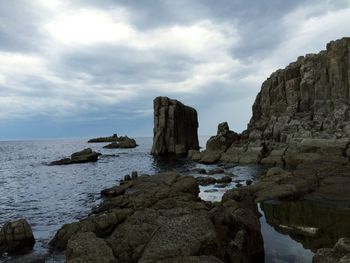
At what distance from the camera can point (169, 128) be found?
100812 mm

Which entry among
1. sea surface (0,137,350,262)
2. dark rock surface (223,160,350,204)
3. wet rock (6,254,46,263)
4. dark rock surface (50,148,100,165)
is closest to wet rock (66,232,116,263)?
sea surface (0,137,350,262)

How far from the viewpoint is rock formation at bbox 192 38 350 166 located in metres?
59.6

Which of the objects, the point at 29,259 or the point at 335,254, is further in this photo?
the point at 29,259

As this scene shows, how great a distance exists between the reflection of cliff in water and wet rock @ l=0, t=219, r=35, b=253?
1459 centimetres

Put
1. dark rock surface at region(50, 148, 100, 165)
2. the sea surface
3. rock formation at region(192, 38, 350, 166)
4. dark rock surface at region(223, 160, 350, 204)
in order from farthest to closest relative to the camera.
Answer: dark rock surface at region(50, 148, 100, 165)
rock formation at region(192, 38, 350, 166)
dark rock surface at region(223, 160, 350, 204)
the sea surface

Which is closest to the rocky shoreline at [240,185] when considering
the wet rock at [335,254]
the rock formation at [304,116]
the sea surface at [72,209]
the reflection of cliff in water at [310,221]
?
the wet rock at [335,254]

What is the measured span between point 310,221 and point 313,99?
201ft

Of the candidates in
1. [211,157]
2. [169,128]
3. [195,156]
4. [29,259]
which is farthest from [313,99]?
[29,259]

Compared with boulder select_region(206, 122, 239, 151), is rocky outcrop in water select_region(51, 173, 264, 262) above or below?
below

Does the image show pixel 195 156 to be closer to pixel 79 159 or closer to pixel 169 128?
pixel 169 128

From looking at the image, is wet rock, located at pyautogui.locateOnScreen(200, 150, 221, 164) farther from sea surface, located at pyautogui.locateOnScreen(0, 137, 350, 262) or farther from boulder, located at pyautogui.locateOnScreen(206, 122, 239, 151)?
sea surface, located at pyautogui.locateOnScreen(0, 137, 350, 262)

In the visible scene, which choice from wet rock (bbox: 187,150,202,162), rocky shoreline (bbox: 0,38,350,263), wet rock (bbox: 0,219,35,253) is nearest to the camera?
rocky shoreline (bbox: 0,38,350,263)

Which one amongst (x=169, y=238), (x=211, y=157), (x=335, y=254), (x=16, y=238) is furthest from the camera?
(x=211, y=157)

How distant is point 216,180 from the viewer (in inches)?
1704
